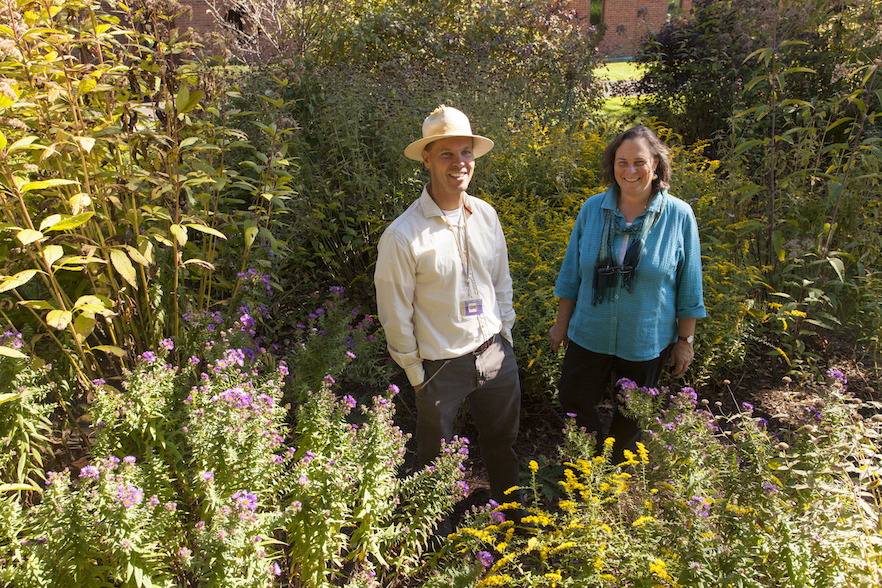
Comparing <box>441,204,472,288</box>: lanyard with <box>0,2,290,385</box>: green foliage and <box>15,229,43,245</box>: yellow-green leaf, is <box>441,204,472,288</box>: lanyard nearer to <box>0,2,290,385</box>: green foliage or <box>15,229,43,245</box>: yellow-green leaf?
<box>0,2,290,385</box>: green foliage

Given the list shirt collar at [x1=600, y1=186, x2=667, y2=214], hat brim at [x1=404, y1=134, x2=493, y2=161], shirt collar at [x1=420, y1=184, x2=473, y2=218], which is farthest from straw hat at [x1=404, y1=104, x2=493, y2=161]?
shirt collar at [x1=600, y1=186, x2=667, y2=214]

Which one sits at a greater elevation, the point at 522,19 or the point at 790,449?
the point at 522,19

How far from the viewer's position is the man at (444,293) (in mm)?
2396

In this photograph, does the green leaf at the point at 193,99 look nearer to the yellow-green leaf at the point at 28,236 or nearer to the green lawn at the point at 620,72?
the yellow-green leaf at the point at 28,236

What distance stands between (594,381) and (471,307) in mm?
812

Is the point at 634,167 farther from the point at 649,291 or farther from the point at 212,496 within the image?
the point at 212,496

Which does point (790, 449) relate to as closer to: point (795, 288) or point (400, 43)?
point (795, 288)

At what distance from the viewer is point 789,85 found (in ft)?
A: 21.5

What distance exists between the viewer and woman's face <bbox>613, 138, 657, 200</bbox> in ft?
8.62

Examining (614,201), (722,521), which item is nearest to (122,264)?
(614,201)

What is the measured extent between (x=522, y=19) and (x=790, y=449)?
23.2ft

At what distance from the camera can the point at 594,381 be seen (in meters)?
2.92

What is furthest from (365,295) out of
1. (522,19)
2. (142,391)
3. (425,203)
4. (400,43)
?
(522,19)

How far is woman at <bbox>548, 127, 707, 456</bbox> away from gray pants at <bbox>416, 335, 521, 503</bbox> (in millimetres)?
413
